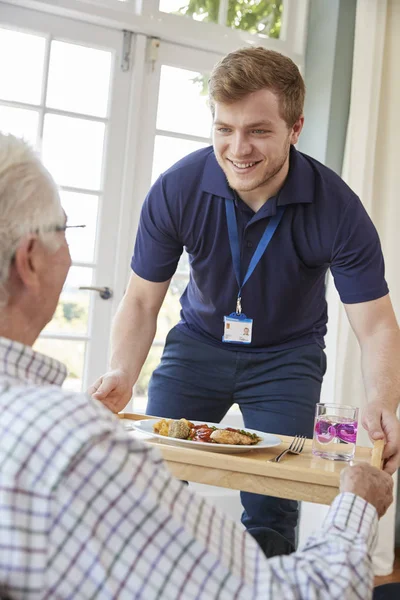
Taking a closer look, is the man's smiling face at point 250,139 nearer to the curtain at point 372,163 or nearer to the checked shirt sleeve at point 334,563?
the checked shirt sleeve at point 334,563

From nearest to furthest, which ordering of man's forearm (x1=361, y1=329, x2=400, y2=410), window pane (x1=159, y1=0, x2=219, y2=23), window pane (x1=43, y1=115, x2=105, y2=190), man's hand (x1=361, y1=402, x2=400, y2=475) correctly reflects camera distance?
man's hand (x1=361, y1=402, x2=400, y2=475) → man's forearm (x1=361, y1=329, x2=400, y2=410) → window pane (x1=43, y1=115, x2=105, y2=190) → window pane (x1=159, y1=0, x2=219, y2=23)

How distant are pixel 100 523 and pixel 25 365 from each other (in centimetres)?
24

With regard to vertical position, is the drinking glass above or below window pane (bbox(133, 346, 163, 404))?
above

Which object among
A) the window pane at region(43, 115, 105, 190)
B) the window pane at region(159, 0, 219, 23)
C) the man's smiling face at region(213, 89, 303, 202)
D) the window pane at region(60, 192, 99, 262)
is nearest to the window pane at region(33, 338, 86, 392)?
the window pane at region(60, 192, 99, 262)

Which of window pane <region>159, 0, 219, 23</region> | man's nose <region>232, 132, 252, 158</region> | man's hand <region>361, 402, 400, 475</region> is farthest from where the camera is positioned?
window pane <region>159, 0, 219, 23</region>

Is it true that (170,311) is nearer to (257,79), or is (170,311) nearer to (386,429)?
(257,79)

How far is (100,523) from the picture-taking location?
77 cm

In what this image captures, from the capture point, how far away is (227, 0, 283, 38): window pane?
359 centimetres

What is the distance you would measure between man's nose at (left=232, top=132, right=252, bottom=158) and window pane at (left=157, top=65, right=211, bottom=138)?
1.56 meters

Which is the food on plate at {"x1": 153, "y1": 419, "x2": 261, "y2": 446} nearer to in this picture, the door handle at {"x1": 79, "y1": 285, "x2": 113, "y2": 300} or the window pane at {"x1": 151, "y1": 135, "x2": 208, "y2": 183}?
the door handle at {"x1": 79, "y1": 285, "x2": 113, "y2": 300}

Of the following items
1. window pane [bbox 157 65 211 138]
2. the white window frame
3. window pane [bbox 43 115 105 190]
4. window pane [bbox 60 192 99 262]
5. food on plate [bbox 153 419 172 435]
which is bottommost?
food on plate [bbox 153 419 172 435]

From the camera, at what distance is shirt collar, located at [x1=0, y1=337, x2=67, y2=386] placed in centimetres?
88

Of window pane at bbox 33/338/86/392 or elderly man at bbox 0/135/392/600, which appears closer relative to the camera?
elderly man at bbox 0/135/392/600

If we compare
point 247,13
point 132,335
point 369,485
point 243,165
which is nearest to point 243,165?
point 243,165
